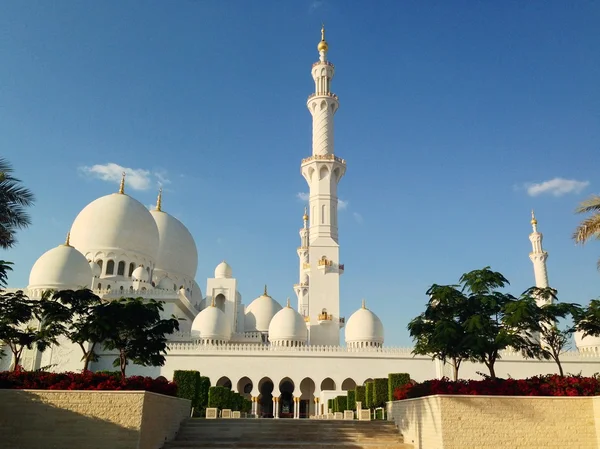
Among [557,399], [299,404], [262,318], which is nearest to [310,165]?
[262,318]

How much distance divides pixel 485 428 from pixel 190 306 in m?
27.0

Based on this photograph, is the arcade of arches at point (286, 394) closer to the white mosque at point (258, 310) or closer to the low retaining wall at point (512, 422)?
the white mosque at point (258, 310)

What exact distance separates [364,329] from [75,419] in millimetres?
22831

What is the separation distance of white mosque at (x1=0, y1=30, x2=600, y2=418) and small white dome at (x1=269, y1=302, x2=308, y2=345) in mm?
63

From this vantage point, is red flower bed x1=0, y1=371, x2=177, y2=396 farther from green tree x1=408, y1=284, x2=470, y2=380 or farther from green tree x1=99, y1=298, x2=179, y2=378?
green tree x1=408, y1=284, x2=470, y2=380

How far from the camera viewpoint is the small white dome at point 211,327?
3262 cm

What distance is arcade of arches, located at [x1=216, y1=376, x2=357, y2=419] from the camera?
96.9 ft

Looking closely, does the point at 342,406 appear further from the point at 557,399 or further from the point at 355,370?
the point at 557,399

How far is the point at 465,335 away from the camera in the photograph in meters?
14.8

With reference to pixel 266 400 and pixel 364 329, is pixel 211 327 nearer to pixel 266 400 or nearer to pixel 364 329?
pixel 266 400

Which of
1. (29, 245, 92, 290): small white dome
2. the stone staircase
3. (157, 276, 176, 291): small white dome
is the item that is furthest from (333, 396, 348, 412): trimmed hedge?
(29, 245, 92, 290): small white dome

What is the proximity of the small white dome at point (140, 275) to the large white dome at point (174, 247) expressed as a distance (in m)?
4.70

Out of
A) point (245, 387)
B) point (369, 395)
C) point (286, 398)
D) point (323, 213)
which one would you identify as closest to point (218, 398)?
point (369, 395)

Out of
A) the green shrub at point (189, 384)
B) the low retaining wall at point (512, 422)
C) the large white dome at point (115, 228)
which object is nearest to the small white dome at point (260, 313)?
the large white dome at point (115, 228)
